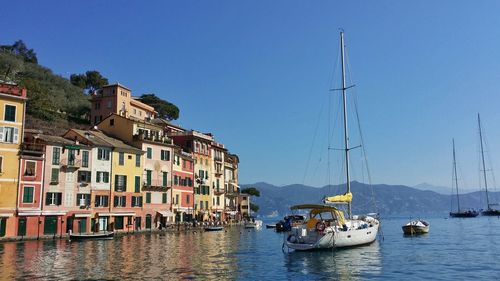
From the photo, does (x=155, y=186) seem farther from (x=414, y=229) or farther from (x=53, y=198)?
(x=414, y=229)

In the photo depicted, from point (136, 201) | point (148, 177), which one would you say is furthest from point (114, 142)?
point (136, 201)

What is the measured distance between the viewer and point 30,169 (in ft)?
184

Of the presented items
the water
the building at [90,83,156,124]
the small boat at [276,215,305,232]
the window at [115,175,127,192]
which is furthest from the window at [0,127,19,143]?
the small boat at [276,215,305,232]

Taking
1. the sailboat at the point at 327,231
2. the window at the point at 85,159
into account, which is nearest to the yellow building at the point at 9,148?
the window at the point at 85,159

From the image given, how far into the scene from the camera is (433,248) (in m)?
50.5

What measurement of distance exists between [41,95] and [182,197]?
38.0 meters

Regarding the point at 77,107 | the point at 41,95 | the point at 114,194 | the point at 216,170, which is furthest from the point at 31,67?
the point at 114,194

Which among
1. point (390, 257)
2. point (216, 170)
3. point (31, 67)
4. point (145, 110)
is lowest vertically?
point (390, 257)

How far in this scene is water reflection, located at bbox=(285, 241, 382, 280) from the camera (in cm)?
3084

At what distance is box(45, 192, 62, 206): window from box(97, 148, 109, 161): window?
7.65 meters

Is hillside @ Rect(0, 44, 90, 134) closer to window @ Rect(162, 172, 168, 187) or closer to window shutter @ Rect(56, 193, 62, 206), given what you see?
window @ Rect(162, 172, 168, 187)

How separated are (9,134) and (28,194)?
7104 millimetres

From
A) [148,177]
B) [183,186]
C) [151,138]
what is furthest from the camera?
[183,186]

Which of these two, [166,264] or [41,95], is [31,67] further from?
[166,264]
